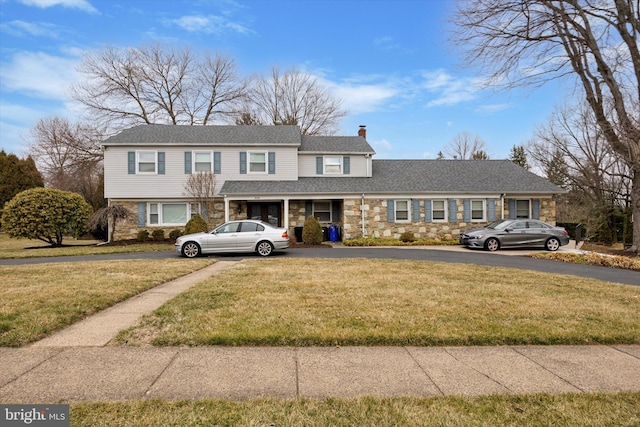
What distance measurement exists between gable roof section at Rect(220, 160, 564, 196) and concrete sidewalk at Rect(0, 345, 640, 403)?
14733 millimetres

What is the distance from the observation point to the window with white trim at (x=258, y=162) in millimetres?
20391

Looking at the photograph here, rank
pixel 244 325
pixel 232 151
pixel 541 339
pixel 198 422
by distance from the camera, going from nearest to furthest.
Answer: pixel 198 422 < pixel 541 339 < pixel 244 325 < pixel 232 151

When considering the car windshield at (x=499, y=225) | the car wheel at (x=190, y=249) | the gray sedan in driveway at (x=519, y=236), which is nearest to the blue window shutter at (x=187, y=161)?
the car wheel at (x=190, y=249)

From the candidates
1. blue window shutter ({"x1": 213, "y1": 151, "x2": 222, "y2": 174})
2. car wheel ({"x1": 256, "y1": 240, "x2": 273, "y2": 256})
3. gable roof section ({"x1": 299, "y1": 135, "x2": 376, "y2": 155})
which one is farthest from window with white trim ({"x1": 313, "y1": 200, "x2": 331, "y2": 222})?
car wheel ({"x1": 256, "y1": 240, "x2": 273, "y2": 256})

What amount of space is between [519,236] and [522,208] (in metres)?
5.22

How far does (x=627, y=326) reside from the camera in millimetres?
4852

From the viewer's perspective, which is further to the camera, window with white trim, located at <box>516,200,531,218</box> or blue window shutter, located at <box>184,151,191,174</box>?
window with white trim, located at <box>516,200,531,218</box>

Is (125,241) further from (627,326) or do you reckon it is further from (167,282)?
(627,326)

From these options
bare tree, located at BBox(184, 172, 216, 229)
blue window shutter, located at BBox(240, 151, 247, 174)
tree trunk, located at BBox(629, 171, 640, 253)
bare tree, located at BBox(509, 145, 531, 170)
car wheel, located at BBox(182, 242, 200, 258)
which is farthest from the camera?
bare tree, located at BBox(509, 145, 531, 170)

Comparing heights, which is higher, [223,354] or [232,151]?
[232,151]

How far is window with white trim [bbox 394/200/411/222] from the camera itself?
Result: 19734 millimetres

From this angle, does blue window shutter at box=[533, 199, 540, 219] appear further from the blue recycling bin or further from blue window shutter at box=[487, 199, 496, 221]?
the blue recycling bin

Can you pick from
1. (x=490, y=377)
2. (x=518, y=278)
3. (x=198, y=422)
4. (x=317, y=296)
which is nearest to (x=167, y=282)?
(x=317, y=296)

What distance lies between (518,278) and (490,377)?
6.07m
